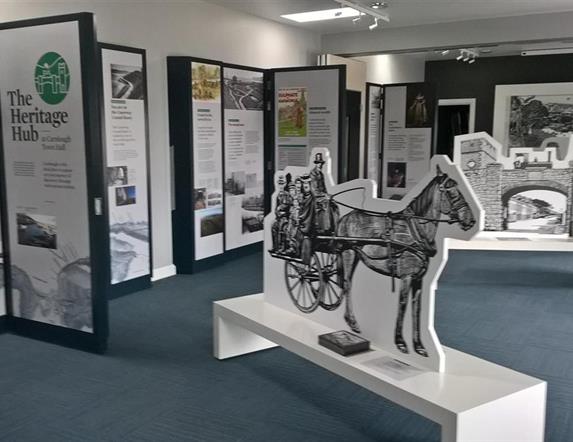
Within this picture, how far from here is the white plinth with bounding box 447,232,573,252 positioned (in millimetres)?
5629

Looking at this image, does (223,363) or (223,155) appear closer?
(223,363)

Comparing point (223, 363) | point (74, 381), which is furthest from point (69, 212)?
point (223, 363)

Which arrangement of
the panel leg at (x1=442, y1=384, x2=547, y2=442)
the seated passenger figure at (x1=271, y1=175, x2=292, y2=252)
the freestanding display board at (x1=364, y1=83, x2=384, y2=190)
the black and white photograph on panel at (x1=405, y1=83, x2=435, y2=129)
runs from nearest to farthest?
the panel leg at (x1=442, y1=384, x2=547, y2=442) < the seated passenger figure at (x1=271, y1=175, x2=292, y2=252) < the black and white photograph on panel at (x1=405, y1=83, x2=435, y2=129) < the freestanding display board at (x1=364, y1=83, x2=384, y2=190)

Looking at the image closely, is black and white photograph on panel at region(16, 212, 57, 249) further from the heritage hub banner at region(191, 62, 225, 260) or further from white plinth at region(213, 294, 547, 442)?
the heritage hub banner at region(191, 62, 225, 260)

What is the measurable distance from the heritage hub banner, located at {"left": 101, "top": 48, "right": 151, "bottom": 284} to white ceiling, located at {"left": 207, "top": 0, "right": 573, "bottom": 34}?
1.69m

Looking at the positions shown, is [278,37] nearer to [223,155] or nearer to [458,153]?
[223,155]

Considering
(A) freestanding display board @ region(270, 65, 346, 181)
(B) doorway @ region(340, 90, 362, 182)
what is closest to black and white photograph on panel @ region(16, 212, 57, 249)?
(A) freestanding display board @ region(270, 65, 346, 181)

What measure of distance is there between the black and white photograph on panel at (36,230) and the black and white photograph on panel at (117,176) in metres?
1.05

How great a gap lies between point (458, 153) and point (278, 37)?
3.06m

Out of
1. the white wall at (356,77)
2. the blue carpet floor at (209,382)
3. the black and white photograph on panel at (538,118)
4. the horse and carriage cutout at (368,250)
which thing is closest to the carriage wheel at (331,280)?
the horse and carriage cutout at (368,250)

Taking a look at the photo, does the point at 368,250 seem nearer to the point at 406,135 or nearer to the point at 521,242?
the point at 521,242

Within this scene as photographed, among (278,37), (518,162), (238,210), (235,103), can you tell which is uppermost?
(278,37)

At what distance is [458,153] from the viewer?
236 inches

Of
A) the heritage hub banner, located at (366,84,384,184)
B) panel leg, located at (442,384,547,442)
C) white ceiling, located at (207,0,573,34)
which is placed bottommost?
panel leg, located at (442,384,547,442)
